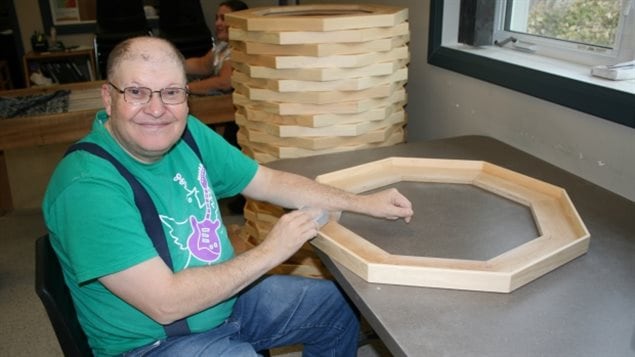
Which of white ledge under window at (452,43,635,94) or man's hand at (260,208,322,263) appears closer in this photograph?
man's hand at (260,208,322,263)

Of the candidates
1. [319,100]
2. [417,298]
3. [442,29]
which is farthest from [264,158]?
[417,298]

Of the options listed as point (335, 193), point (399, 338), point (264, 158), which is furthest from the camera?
point (264, 158)

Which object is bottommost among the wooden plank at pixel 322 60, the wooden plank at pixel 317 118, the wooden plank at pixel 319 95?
the wooden plank at pixel 317 118

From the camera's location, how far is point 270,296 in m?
1.45

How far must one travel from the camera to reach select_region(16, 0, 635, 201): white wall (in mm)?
1421

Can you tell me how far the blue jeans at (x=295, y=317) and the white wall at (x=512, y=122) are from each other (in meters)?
0.75

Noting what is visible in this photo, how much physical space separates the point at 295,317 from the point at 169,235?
1.42 ft

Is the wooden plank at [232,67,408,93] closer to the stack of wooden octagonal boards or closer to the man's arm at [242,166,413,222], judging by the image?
the stack of wooden octagonal boards

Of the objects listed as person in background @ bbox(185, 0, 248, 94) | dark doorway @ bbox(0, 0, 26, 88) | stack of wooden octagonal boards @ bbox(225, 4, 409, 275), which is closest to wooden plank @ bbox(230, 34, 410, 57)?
stack of wooden octagonal boards @ bbox(225, 4, 409, 275)

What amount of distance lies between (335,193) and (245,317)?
391mm

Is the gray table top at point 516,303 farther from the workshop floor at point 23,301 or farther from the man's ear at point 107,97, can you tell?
the workshop floor at point 23,301

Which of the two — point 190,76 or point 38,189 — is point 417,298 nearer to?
point 190,76

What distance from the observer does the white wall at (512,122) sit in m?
1.42

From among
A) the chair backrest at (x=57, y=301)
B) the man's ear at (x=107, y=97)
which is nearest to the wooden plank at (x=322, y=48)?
the man's ear at (x=107, y=97)
